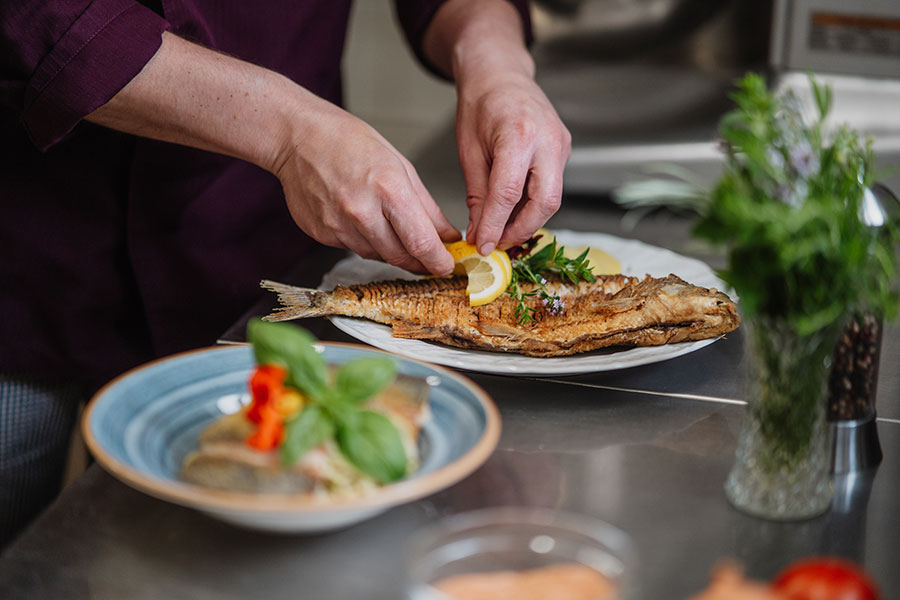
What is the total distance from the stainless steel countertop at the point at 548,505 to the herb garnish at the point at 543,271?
17 cm

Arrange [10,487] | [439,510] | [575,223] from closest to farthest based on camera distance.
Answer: [439,510], [10,487], [575,223]

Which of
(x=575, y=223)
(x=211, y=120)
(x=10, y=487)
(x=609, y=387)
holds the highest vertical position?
(x=211, y=120)

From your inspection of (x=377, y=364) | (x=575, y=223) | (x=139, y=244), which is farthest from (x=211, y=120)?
(x=575, y=223)

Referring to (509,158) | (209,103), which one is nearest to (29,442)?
(209,103)

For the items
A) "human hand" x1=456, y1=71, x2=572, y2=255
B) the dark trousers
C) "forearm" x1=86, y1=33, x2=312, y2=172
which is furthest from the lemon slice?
the dark trousers

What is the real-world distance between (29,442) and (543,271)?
85cm

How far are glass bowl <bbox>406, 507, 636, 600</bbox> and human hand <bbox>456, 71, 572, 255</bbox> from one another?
639mm

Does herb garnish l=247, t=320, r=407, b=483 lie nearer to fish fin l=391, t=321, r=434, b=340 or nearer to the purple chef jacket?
fish fin l=391, t=321, r=434, b=340

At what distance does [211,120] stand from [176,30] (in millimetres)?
187

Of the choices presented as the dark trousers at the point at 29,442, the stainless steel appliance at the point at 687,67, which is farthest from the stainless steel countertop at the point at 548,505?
the stainless steel appliance at the point at 687,67

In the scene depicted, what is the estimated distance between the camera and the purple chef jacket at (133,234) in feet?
4.61

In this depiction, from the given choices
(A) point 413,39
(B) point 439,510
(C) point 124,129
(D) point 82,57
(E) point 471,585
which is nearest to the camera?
(E) point 471,585

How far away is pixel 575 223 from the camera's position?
1.93 m

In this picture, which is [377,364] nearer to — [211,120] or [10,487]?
[211,120]
